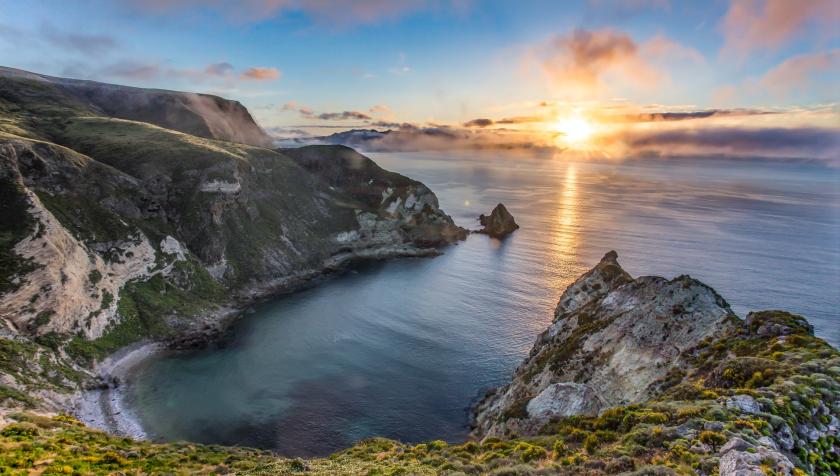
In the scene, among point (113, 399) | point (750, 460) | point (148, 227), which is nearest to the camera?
point (750, 460)

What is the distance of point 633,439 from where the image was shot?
27344mm

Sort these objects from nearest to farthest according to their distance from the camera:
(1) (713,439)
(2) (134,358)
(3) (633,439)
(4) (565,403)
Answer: (1) (713,439), (3) (633,439), (4) (565,403), (2) (134,358)

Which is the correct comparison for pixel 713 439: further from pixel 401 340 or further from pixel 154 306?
pixel 154 306

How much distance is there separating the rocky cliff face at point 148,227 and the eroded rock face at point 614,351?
210 feet

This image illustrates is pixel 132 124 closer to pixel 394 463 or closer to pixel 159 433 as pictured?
pixel 159 433

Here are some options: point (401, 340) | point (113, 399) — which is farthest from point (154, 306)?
point (401, 340)

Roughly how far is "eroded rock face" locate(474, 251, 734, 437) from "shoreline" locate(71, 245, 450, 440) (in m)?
50.5

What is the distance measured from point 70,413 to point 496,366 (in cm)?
6461

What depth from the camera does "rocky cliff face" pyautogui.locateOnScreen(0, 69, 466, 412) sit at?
7138cm

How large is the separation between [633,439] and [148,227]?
108 metres

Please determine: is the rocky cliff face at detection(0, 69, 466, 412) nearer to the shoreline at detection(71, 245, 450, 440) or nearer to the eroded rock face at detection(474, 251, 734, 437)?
the shoreline at detection(71, 245, 450, 440)

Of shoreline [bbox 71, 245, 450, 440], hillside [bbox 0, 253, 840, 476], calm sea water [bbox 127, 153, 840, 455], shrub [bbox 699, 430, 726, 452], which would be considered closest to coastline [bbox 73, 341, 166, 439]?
shoreline [bbox 71, 245, 450, 440]

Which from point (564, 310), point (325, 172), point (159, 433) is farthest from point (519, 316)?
point (325, 172)

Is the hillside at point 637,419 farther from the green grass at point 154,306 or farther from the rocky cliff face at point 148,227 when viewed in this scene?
the rocky cliff face at point 148,227
